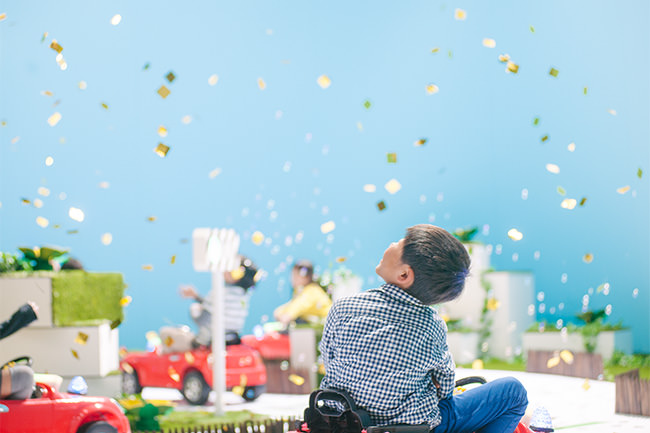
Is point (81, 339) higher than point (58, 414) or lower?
higher

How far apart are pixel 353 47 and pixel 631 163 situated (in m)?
3.68

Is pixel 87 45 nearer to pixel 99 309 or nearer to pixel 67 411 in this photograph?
pixel 99 309

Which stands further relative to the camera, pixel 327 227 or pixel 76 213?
pixel 327 227

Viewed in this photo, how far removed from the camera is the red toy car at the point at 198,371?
19.6ft

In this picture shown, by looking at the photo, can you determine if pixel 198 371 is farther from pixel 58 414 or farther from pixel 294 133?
pixel 294 133

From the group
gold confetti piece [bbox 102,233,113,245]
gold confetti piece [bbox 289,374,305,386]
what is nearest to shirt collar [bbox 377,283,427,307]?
gold confetti piece [bbox 289,374,305,386]

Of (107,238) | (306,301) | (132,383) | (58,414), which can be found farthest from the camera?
(107,238)

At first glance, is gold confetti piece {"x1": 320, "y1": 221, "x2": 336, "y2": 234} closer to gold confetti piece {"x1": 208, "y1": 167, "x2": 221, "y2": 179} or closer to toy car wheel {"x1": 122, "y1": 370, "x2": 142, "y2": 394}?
gold confetti piece {"x1": 208, "y1": 167, "x2": 221, "y2": 179}

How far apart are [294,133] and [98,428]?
642 cm

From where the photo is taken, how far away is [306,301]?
7.12m

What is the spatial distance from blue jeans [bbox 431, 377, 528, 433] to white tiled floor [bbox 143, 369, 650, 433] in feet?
7.83

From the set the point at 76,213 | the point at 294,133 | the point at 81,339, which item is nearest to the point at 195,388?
the point at 81,339

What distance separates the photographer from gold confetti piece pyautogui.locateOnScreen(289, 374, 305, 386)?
6.19 m

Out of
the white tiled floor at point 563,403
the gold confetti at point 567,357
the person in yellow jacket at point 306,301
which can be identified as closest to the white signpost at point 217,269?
the white tiled floor at point 563,403
